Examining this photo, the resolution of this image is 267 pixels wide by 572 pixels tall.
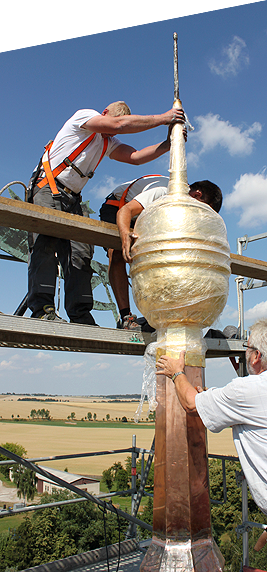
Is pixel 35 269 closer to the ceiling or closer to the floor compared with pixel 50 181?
closer to the floor

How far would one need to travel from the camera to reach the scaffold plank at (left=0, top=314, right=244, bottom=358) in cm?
343

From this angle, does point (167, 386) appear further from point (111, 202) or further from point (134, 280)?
point (111, 202)

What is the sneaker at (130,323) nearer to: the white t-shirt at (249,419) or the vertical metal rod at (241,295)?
the white t-shirt at (249,419)

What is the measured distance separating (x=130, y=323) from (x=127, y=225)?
128cm

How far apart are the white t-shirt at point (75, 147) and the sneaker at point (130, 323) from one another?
4.55ft

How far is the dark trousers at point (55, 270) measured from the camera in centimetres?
376

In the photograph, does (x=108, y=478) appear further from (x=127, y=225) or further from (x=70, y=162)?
(x=127, y=225)

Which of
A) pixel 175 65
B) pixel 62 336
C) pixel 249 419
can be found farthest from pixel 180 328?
pixel 175 65

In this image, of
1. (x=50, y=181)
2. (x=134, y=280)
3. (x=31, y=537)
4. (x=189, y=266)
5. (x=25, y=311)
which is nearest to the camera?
(x=189, y=266)

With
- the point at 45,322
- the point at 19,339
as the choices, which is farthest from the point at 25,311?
the point at 45,322

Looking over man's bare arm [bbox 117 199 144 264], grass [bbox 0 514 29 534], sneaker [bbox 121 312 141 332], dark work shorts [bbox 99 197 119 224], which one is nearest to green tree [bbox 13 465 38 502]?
grass [bbox 0 514 29 534]

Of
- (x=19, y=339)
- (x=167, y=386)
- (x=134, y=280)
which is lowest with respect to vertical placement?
(x=167, y=386)

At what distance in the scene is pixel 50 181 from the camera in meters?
3.76

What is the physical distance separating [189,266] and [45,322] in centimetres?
144
